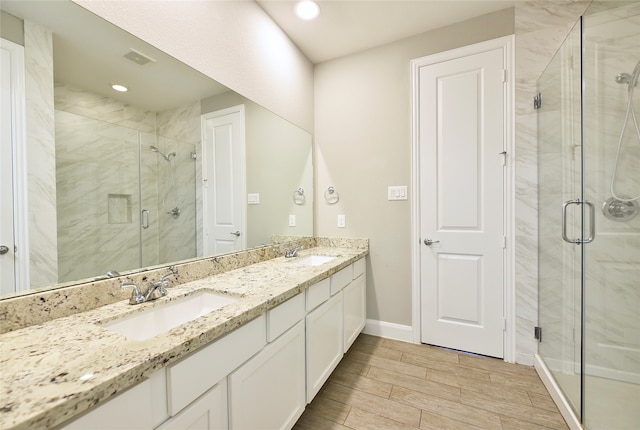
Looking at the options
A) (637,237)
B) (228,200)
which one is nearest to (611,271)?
(637,237)

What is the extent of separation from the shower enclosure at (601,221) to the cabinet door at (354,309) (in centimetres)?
127

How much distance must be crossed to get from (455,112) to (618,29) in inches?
35.3

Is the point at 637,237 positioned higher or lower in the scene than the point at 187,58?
lower

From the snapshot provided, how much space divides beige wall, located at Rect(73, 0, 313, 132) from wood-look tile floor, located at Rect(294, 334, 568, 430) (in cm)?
208

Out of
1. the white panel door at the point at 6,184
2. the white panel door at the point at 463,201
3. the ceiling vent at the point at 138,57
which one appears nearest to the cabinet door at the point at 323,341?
the white panel door at the point at 463,201

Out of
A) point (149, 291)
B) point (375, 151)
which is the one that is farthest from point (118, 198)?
point (375, 151)

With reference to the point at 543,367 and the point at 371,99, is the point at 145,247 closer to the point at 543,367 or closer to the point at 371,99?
the point at 371,99

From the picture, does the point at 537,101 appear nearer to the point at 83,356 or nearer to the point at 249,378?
the point at 249,378

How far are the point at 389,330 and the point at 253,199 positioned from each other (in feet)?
5.50

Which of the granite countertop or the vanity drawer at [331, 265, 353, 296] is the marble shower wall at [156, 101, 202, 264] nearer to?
the granite countertop

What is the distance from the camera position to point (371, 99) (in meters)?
2.46

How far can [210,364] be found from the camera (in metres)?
0.83

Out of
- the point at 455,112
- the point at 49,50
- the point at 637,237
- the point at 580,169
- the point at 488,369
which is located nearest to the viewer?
the point at 49,50

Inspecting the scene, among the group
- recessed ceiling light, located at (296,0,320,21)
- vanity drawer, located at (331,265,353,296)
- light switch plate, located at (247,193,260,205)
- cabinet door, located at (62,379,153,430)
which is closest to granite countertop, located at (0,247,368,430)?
cabinet door, located at (62,379,153,430)
